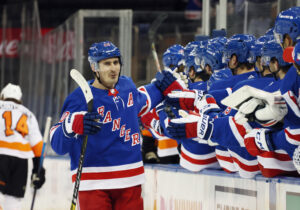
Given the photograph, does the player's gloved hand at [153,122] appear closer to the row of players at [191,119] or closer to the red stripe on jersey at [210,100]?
the row of players at [191,119]

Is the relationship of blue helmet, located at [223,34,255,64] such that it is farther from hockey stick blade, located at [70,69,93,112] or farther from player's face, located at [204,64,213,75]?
hockey stick blade, located at [70,69,93,112]

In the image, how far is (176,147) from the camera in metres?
4.44

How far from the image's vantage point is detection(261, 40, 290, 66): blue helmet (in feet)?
9.22

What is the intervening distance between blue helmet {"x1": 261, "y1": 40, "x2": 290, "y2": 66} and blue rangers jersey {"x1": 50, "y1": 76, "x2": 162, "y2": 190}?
715mm

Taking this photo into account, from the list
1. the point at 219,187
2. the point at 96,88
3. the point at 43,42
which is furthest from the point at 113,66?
the point at 43,42

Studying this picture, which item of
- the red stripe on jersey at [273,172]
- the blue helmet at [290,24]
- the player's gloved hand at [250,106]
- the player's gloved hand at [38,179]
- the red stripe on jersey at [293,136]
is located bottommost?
the player's gloved hand at [38,179]

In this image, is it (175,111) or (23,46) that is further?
(23,46)

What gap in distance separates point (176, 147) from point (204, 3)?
1.40 meters

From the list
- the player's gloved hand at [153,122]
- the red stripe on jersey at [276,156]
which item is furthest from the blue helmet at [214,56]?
the red stripe on jersey at [276,156]

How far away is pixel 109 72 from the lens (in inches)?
126

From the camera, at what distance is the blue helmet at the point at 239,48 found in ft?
11.6

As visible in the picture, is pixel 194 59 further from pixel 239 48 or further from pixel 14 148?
pixel 14 148

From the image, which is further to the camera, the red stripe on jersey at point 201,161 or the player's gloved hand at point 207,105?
the red stripe on jersey at point 201,161

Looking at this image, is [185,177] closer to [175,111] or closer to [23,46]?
[175,111]
